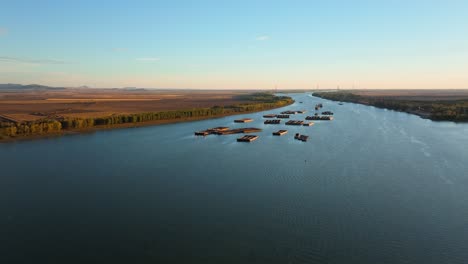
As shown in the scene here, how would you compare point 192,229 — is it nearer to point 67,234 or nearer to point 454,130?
point 67,234

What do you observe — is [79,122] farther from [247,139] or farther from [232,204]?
[232,204]

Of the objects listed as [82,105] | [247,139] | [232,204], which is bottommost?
[232,204]

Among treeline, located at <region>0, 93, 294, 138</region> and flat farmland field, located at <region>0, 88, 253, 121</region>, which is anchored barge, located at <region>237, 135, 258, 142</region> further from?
flat farmland field, located at <region>0, 88, 253, 121</region>

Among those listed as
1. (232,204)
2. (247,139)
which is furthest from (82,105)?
(232,204)

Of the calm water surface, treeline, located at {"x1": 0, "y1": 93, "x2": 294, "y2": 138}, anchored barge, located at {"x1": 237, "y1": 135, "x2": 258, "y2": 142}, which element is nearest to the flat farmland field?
treeline, located at {"x1": 0, "y1": 93, "x2": 294, "y2": 138}

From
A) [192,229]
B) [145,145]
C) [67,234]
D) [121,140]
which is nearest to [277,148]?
[145,145]

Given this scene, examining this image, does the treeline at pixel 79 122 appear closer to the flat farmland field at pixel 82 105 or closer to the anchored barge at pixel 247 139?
the flat farmland field at pixel 82 105

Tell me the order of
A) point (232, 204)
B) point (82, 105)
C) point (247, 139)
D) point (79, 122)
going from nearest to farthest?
point (232, 204), point (247, 139), point (79, 122), point (82, 105)

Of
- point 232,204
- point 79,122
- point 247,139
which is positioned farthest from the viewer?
point 79,122

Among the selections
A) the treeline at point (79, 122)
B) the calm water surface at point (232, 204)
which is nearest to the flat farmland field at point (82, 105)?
the treeline at point (79, 122)
